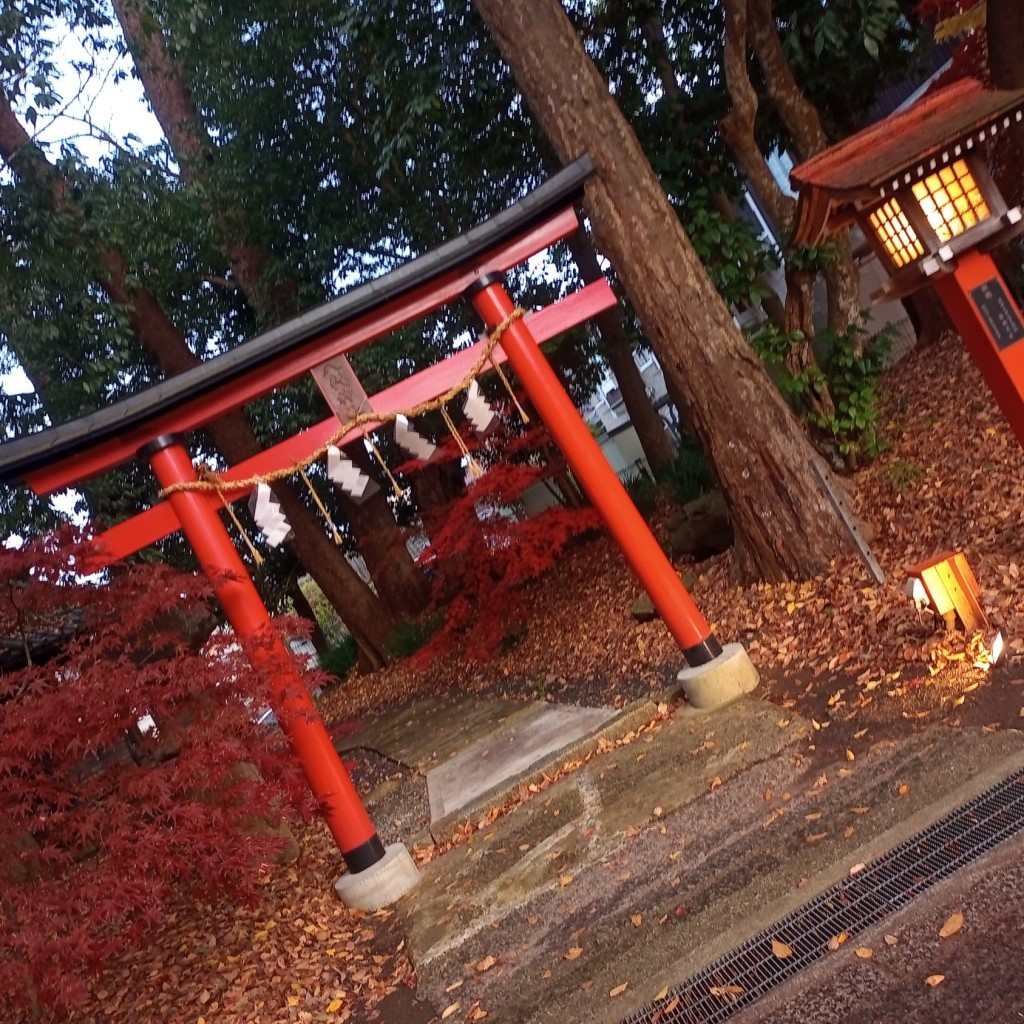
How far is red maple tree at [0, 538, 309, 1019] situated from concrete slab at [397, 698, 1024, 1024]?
4.41ft

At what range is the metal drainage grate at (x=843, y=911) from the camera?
11.8 ft

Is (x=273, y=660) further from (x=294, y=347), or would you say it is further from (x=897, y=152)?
(x=897, y=152)

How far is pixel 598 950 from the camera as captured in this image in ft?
14.1

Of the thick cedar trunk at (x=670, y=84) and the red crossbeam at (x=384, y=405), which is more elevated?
the thick cedar trunk at (x=670, y=84)

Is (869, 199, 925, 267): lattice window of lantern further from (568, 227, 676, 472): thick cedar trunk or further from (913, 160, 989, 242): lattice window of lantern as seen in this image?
(568, 227, 676, 472): thick cedar trunk

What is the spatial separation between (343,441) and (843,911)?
4652 mm

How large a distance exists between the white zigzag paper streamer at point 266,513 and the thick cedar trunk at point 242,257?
8.07 m

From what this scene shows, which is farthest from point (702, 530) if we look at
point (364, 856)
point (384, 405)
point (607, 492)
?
point (364, 856)

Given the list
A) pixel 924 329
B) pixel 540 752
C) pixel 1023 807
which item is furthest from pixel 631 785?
pixel 924 329

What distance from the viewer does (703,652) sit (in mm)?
6734

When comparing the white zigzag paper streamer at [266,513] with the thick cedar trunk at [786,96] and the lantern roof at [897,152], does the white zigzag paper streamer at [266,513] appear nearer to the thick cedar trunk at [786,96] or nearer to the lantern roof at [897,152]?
the lantern roof at [897,152]

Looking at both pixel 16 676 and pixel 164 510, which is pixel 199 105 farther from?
pixel 16 676

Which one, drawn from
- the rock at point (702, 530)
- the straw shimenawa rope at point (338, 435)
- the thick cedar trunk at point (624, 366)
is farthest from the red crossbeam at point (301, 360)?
the thick cedar trunk at point (624, 366)

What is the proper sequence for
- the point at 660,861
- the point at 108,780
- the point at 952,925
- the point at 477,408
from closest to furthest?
the point at 952,925 < the point at 660,861 < the point at 108,780 < the point at 477,408
